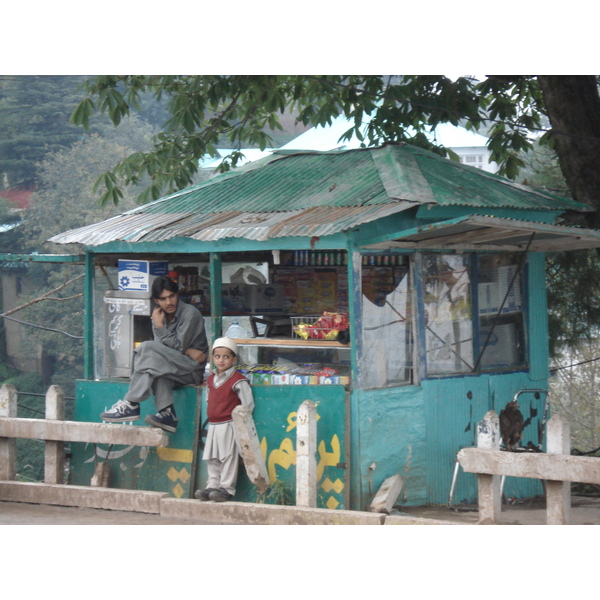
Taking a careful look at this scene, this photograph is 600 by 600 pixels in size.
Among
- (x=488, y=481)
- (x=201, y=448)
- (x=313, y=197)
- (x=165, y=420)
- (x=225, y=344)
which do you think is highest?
(x=313, y=197)

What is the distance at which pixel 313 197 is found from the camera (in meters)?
8.19

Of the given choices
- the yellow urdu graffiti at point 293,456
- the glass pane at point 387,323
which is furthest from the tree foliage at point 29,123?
the yellow urdu graffiti at point 293,456

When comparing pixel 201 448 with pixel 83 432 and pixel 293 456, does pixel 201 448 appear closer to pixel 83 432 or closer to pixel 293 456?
pixel 293 456

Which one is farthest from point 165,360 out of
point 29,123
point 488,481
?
point 29,123

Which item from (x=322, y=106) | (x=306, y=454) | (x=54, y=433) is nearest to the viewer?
(x=306, y=454)

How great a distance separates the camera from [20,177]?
38094mm

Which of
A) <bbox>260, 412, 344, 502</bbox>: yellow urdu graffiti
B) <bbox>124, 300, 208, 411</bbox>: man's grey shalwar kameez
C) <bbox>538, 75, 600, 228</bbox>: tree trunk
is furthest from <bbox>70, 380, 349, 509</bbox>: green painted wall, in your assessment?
<bbox>538, 75, 600, 228</bbox>: tree trunk

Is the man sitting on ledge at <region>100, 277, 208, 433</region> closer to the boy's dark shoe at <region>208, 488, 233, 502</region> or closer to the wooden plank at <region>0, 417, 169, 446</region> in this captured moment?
the wooden plank at <region>0, 417, 169, 446</region>

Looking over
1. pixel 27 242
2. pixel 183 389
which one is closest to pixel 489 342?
pixel 183 389

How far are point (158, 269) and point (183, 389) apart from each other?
1.34 metres

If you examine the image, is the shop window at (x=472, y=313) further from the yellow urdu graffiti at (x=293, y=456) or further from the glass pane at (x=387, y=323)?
the yellow urdu graffiti at (x=293, y=456)

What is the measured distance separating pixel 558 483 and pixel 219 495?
2.79 m

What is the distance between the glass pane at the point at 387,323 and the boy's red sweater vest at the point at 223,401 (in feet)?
3.67

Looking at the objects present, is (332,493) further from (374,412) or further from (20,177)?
(20,177)
